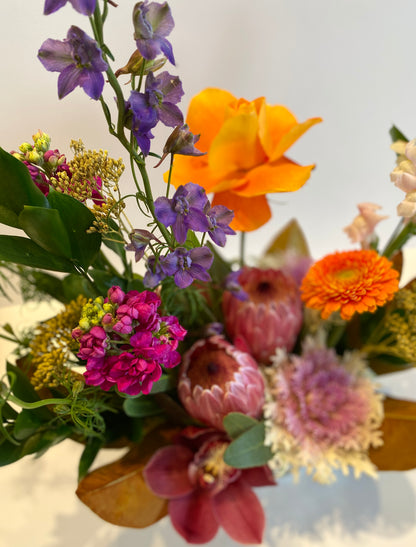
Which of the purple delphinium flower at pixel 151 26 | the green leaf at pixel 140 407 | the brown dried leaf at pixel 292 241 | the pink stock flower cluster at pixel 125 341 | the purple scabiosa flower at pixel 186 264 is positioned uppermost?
the purple delphinium flower at pixel 151 26

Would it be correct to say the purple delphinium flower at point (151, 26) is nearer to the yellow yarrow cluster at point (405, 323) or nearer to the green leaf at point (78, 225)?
the green leaf at point (78, 225)

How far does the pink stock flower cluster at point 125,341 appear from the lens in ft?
0.92

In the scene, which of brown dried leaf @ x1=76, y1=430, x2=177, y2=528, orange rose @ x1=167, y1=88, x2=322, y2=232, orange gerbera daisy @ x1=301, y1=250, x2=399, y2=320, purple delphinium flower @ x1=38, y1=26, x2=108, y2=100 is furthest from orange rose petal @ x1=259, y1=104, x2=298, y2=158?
brown dried leaf @ x1=76, y1=430, x2=177, y2=528

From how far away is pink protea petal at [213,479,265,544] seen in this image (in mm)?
469

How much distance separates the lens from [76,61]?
234 mm

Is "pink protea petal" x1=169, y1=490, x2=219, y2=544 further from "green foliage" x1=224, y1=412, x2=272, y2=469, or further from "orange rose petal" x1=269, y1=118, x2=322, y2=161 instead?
"orange rose petal" x1=269, y1=118, x2=322, y2=161

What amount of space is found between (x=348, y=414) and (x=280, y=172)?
0.25 metres

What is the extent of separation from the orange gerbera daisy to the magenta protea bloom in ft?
0.61

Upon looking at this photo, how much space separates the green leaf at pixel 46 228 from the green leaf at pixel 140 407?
0.51 feet

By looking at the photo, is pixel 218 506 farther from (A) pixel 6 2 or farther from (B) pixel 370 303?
(A) pixel 6 2

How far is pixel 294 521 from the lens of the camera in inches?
21.8

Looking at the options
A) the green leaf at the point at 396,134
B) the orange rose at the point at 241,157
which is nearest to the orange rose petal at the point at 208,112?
the orange rose at the point at 241,157

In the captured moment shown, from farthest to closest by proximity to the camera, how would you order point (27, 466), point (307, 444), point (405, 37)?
1. point (405, 37)
2. point (27, 466)
3. point (307, 444)

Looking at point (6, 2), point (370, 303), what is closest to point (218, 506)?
point (370, 303)
